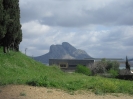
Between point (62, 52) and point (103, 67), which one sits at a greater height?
point (62, 52)

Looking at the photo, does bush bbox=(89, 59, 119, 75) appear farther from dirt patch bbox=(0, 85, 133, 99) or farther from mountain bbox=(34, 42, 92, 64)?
mountain bbox=(34, 42, 92, 64)

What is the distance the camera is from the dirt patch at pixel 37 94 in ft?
36.2

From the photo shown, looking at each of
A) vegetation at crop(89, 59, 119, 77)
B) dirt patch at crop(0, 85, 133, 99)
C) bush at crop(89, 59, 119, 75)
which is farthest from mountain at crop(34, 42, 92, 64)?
dirt patch at crop(0, 85, 133, 99)

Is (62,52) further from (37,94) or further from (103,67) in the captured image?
(37,94)

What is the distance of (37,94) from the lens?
37.6ft

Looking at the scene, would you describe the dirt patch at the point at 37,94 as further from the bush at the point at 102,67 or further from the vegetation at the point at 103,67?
the bush at the point at 102,67

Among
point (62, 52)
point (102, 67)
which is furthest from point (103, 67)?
point (62, 52)

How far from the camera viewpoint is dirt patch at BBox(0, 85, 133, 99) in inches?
434

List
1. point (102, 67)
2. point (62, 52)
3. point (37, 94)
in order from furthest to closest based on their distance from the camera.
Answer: point (62, 52) → point (102, 67) → point (37, 94)

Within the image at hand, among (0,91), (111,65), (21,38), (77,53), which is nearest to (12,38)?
(21,38)

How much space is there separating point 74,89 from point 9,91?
328 centimetres

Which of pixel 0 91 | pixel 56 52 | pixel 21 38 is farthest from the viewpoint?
pixel 56 52

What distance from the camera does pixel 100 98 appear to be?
12047 millimetres

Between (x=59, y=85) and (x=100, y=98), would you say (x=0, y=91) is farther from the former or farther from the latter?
(x=100, y=98)
